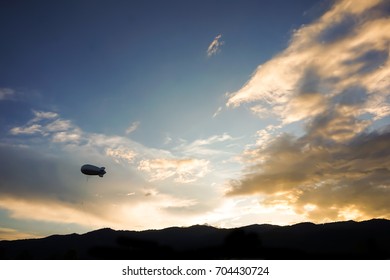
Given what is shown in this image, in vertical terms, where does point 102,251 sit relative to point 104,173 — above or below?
below
